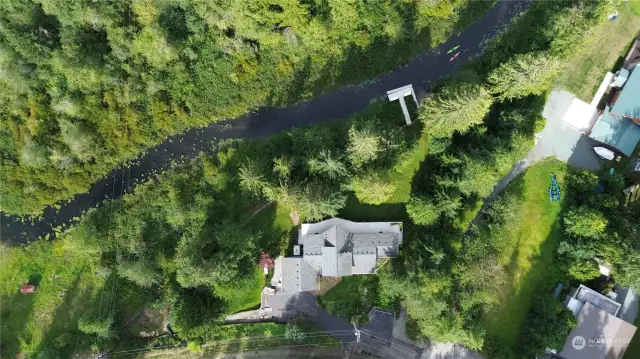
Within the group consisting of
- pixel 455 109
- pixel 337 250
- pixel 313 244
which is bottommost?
pixel 337 250

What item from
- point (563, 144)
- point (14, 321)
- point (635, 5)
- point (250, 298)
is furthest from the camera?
point (635, 5)

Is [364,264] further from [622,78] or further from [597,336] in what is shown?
[622,78]

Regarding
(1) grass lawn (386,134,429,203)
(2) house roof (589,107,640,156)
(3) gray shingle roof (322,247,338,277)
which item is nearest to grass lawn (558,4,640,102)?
(2) house roof (589,107,640,156)

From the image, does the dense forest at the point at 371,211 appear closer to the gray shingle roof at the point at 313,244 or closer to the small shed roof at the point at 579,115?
the gray shingle roof at the point at 313,244

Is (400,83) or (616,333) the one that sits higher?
(400,83)

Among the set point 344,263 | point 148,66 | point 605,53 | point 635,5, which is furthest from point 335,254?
point 635,5

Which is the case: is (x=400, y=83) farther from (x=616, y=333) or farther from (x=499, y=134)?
(x=616, y=333)

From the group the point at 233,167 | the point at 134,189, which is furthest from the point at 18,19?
the point at 233,167
